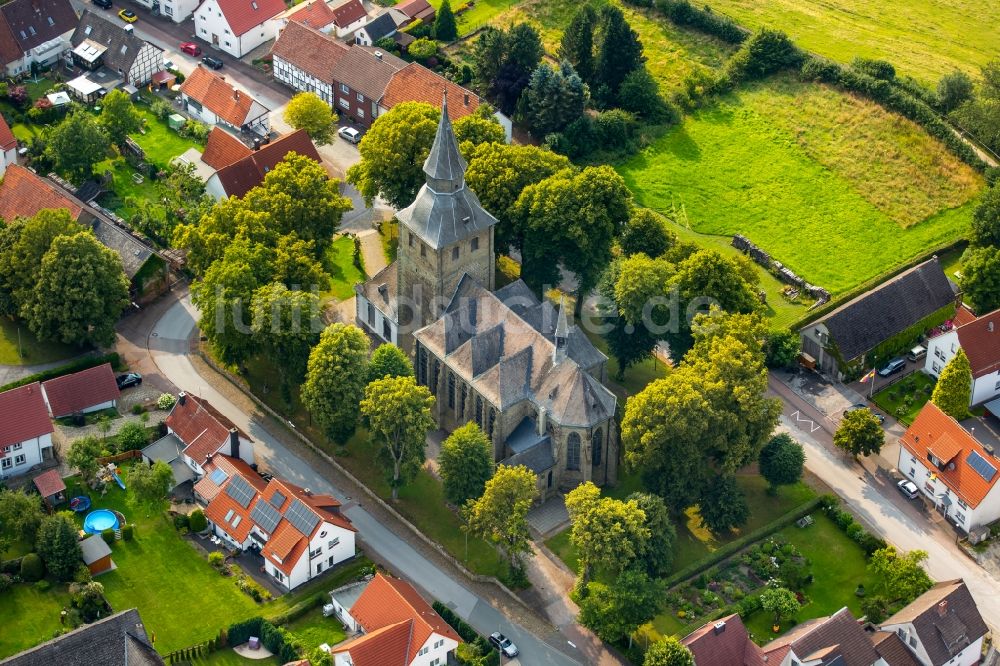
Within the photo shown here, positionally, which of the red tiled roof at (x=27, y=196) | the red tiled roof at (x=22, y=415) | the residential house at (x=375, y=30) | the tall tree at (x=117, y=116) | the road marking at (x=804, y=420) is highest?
the residential house at (x=375, y=30)

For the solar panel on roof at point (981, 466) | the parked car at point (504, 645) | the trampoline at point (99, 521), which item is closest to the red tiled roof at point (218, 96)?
the trampoline at point (99, 521)

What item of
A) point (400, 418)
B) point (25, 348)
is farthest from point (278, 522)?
point (25, 348)

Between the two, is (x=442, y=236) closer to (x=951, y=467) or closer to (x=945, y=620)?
(x=951, y=467)

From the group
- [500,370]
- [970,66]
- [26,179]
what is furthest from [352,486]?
[970,66]

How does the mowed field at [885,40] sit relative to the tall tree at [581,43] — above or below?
below

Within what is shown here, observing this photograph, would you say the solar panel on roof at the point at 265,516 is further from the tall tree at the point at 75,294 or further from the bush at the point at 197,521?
the tall tree at the point at 75,294

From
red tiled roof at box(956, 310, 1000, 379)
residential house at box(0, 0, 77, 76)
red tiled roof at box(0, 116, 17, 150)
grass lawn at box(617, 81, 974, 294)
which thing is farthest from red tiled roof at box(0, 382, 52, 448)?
red tiled roof at box(956, 310, 1000, 379)
